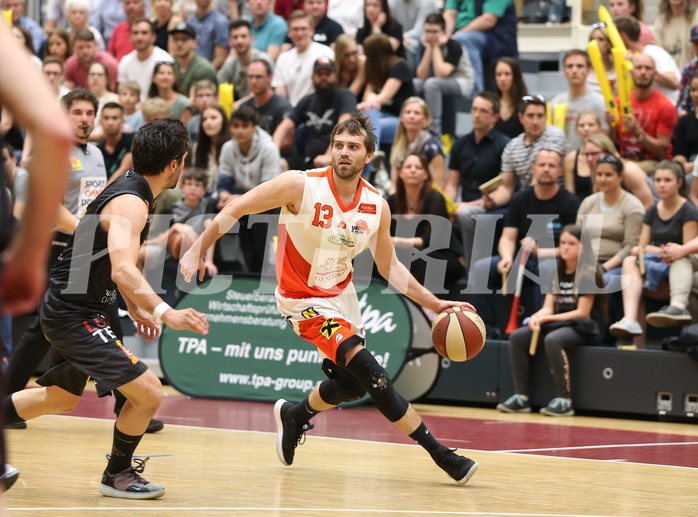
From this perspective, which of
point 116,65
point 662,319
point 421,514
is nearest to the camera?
point 421,514

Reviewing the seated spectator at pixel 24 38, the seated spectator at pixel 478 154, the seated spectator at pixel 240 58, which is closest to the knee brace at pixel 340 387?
the seated spectator at pixel 478 154

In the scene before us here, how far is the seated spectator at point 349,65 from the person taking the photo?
12617 mm

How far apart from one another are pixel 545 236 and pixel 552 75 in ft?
16.9

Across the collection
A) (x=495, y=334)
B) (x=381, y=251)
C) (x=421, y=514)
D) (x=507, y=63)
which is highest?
(x=507, y=63)

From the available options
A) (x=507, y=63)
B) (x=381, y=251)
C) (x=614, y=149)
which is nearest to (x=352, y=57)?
(x=507, y=63)

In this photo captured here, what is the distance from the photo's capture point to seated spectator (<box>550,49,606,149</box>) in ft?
38.3

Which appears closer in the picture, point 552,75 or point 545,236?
point 545,236

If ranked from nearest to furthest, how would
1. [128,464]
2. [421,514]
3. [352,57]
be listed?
1. [421,514]
2. [128,464]
3. [352,57]

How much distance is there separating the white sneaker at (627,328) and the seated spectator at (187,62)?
6.30 metres

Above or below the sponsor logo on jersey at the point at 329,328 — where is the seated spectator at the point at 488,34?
above

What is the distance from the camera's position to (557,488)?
6180 mm

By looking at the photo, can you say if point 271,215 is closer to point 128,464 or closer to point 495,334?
point 495,334

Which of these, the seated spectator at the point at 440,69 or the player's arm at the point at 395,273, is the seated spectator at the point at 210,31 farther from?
the player's arm at the point at 395,273

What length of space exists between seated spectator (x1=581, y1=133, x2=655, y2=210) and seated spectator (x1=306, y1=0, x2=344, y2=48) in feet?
15.2
